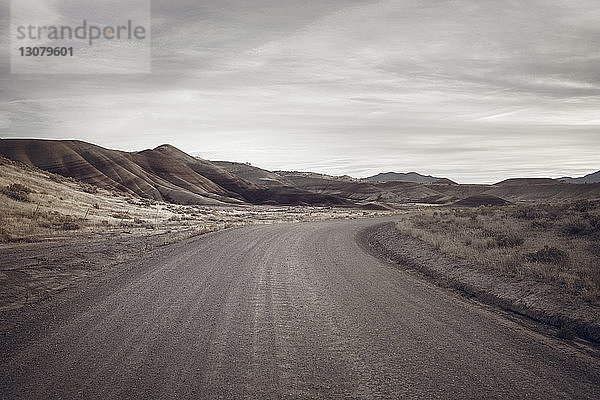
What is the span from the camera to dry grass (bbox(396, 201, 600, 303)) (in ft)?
32.1

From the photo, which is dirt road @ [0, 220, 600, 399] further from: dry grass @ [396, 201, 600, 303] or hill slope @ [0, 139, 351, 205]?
hill slope @ [0, 139, 351, 205]

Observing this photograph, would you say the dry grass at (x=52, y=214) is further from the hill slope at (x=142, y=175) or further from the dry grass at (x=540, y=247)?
the hill slope at (x=142, y=175)

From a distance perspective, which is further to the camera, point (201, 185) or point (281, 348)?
point (201, 185)

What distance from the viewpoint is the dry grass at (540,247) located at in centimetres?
978

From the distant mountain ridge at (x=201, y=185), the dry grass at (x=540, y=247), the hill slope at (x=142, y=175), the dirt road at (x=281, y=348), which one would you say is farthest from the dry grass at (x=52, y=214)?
the hill slope at (x=142, y=175)

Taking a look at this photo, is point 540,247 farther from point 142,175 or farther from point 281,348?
point 142,175

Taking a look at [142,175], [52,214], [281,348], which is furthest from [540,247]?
[142,175]

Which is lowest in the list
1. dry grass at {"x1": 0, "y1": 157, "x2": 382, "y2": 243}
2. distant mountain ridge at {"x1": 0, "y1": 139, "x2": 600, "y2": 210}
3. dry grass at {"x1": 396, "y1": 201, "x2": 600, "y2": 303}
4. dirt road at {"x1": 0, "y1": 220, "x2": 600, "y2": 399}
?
dirt road at {"x1": 0, "y1": 220, "x2": 600, "y2": 399}

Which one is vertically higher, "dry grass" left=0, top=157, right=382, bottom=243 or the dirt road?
"dry grass" left=0, top=157, right=382, bottom=243

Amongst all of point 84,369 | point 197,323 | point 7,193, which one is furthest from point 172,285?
point 7,193

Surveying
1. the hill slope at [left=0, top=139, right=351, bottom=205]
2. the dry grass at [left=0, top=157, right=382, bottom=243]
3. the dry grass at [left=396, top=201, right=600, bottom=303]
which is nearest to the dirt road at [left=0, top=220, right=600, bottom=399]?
the dry grass at [left=396, top=201, right=600, bottom=303]

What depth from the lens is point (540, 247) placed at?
14.1 meters

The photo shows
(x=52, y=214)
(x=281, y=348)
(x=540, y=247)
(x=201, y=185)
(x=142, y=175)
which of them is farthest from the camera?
(x=201, y=185)

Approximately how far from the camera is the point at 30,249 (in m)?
14.6
